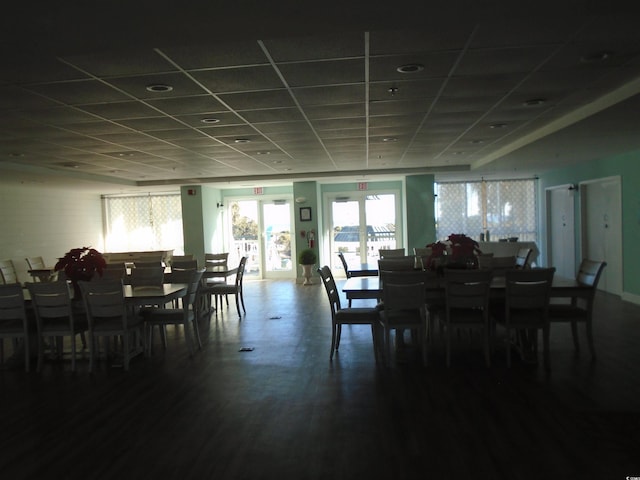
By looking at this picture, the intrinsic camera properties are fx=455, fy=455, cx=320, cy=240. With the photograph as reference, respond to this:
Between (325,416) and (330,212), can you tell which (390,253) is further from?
(330,212)

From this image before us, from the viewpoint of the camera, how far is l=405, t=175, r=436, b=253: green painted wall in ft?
36.6

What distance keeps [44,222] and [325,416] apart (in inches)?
390

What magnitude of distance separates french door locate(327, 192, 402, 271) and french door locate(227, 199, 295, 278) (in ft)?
4.26

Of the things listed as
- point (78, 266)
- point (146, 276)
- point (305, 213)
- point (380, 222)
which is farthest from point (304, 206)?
point (78, 266)

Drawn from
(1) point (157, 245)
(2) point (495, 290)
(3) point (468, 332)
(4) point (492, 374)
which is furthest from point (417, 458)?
(1) point (157, 245)

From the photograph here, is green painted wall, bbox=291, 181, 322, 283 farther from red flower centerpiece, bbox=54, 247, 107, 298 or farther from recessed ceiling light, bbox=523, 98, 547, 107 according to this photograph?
recessed ceiling light, bbox=523, 98, 547, 107

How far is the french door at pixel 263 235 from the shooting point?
12789 millimetres

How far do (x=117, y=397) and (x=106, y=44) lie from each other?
2900 mm

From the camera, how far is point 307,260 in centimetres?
1127

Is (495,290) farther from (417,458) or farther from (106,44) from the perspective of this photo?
(106,44)

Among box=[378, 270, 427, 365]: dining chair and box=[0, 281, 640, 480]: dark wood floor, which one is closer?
box=[0, 281, 640, 480]: dark wood floor

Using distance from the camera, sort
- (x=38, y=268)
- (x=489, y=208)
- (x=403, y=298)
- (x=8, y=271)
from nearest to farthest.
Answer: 1. (x=403, y=298)
2. (x=8, y=271)
3. (x=38, y=268)
4. (x=489, y=208)

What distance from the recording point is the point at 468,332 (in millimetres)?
5902

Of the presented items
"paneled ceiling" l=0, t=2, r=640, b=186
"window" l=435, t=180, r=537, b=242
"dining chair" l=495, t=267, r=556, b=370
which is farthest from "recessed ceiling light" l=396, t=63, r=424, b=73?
"window" l=435, t=180, r=537, b=242
